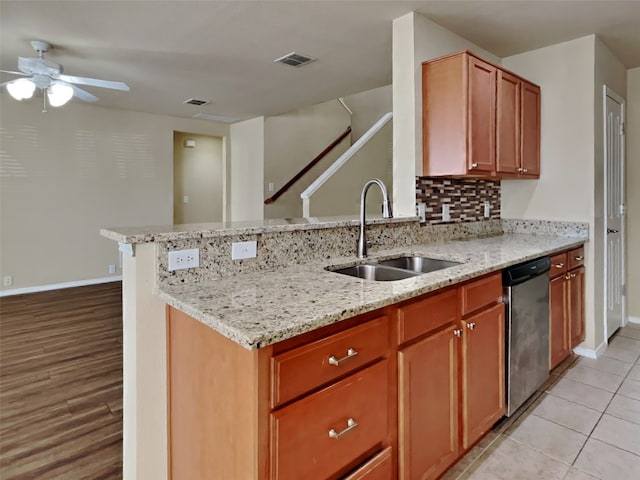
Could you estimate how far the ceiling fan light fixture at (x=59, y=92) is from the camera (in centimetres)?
321

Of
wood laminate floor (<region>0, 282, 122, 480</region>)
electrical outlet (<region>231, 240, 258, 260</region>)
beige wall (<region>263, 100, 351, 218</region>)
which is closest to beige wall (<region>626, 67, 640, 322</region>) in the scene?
electrical outlet (<region>231, 240, 258, 260</region>)

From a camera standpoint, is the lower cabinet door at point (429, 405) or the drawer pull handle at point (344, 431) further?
the lower cabinet door at point (429, 405)

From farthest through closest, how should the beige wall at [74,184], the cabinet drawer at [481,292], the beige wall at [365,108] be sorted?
the beige wall at [365,108], the beige wall at [74,184], the cabinet drawer at [481,292]

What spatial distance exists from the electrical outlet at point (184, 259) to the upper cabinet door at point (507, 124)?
2.18 m

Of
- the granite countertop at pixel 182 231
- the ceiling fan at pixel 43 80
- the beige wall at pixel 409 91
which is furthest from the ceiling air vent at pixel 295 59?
the granite countertop at pixel 182 231

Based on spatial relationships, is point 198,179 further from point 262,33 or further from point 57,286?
point 262,33

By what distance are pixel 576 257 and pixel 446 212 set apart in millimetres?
993

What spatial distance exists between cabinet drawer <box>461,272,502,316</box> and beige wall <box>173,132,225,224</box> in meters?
5.74

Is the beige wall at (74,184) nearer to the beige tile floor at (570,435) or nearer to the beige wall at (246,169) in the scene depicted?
the beige wall at (246,169)

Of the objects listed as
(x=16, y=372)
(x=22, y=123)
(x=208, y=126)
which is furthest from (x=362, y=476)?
(x=208, y=126)

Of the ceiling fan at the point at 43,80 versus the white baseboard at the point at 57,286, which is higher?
the ceiling fan at the point at 43,80

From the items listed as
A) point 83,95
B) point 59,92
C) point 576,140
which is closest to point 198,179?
point 83,95

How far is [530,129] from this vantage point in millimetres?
3125

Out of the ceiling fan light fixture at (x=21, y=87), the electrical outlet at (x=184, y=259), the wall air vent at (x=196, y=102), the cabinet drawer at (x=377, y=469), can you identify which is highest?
the wall air vent at (x=196, y=102)
